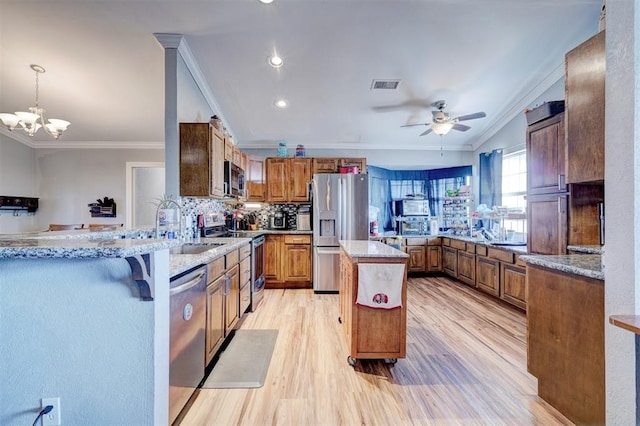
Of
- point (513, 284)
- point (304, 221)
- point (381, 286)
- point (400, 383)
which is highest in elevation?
point (304, 221)

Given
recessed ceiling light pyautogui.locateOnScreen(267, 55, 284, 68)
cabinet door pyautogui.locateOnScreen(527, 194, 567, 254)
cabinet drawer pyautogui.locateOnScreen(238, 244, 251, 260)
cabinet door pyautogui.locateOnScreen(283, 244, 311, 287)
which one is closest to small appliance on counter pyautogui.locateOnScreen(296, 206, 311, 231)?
cabinet door pyautogui.locateOnScreen(283, 244, 311, 287)

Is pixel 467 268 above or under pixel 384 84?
under

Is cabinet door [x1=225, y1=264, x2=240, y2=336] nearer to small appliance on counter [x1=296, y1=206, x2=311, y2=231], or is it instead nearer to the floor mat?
the floor mat

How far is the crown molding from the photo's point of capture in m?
3.53

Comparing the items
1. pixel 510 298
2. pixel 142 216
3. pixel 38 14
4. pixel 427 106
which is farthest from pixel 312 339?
pixel 142 216

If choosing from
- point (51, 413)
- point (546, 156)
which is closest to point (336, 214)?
point (546, 156)

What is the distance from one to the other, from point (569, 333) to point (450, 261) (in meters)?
3.38

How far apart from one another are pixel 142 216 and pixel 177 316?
4.97 meters

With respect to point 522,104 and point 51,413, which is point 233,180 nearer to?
point 51,413

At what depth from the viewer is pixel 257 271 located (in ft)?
12.2

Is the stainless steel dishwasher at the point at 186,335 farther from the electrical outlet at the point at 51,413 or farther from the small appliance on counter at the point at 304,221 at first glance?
the small appliance on counter at the point at 304,221

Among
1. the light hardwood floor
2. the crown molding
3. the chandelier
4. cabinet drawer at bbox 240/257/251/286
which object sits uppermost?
the crown molding

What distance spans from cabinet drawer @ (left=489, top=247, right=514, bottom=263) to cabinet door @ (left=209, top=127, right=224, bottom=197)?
3.63 meters

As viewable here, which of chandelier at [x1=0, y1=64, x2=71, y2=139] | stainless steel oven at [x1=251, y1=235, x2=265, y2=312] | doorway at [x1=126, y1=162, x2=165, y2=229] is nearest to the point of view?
chandelier at [x1=0, y1=64, x2=71, y2=139]
